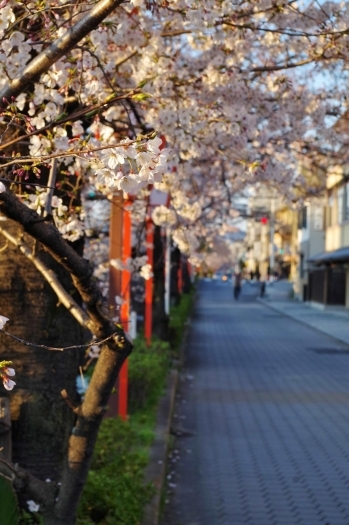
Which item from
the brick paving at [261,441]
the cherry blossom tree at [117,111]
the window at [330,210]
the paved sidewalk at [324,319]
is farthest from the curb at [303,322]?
the cherry blossom tree at [117,111]

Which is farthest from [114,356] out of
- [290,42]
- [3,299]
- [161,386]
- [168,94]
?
[161,386]

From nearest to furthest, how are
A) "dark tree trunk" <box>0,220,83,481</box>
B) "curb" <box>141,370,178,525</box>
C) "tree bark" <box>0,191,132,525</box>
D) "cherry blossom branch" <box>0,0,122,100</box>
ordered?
"cherry blossom branch" <box>0,0,122,100</box> → "tree bark" <box>0,191,132,525</box> → "dark tree trunk" <box>0,220,83,481</box> → "curb" <box>141,370,178,525</box>

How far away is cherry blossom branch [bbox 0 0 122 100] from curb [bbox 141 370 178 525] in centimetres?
356

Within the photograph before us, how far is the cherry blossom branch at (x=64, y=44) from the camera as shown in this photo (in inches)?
143

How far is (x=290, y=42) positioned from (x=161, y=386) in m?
5.91

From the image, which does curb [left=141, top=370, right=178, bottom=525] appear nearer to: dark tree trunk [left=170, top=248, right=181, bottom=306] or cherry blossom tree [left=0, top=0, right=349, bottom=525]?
cherry blossom tree [left=0, top=0, right=349, bottom=525]

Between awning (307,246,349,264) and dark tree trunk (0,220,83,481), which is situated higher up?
awning (307,246,349,264)

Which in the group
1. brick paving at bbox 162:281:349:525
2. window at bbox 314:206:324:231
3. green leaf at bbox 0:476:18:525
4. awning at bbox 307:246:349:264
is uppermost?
window at bbox 314:206:324:231

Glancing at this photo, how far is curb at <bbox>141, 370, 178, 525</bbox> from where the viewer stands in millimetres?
6957

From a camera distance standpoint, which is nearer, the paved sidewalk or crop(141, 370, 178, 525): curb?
crop(141, 370, 178, 525): curb

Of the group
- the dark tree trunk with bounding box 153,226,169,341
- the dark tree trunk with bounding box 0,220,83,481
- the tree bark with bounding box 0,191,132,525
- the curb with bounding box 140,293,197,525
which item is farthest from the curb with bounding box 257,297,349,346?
the tree bark with bounding box 0,191,132,525

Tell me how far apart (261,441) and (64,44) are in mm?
7610

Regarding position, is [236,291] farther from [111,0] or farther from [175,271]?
[111,0]

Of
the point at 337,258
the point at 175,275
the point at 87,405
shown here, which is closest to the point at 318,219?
the point at 337,258
